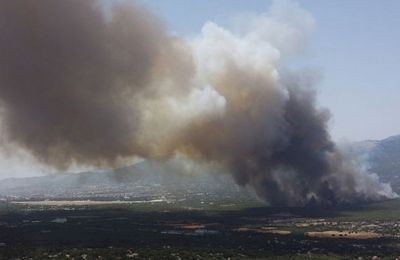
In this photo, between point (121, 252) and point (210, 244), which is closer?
point (121, 252)

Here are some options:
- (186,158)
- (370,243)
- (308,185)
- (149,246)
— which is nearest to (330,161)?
(308,185)

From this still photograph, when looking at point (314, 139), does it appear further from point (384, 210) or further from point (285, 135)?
point (384, 210)

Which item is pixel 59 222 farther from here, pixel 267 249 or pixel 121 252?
pixel 267 249

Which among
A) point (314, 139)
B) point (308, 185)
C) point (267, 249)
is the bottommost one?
point (267, 249)

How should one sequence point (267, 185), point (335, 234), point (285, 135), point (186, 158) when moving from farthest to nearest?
point (267, 185) → point (285, 135) → point (186, 158) → point (335, 234)

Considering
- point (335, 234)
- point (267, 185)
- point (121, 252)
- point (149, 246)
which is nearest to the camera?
point (121, 252)

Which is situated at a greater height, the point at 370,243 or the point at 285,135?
the point at 285,135

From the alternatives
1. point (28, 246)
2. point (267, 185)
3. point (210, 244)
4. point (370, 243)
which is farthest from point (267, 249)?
point (267, 185)

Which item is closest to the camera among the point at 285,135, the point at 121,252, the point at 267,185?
the point at 121,252

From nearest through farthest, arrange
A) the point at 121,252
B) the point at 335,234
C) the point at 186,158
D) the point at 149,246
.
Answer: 1. the point at 121,252
2. the point at 149,246
3. the point at 335,234
4. the point at 186,158
